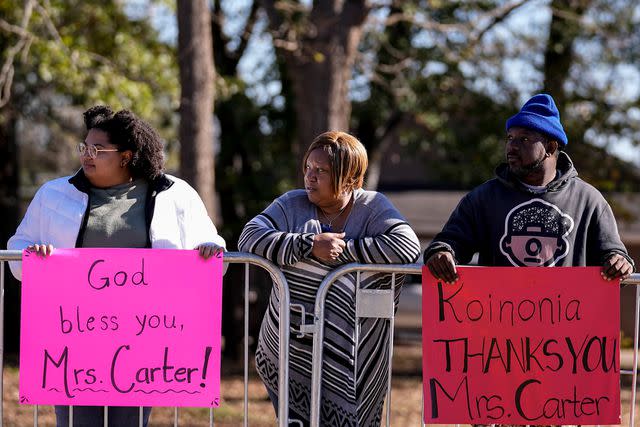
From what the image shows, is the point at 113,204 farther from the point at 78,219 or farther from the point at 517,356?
the point at 517,356

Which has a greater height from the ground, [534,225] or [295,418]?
[534,225]

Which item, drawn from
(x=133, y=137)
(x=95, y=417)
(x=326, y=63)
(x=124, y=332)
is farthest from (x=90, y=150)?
(x=326, y=63)

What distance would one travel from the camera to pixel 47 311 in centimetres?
446

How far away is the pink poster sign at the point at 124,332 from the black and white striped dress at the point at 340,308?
0.28m

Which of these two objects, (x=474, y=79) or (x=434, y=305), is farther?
(x=474, y=79)

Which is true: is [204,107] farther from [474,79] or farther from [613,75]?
[613,75]

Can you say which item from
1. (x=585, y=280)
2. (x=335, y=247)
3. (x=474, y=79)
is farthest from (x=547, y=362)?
(x=474, y=79)

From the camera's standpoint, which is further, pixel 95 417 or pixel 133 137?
pixel 95 417

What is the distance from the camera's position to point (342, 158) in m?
4.22

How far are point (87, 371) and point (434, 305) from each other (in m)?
1.58

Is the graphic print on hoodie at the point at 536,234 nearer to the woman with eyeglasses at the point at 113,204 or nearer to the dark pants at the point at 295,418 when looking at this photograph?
the dark pants at the point at 295,418

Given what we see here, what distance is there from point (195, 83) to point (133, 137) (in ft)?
15.4

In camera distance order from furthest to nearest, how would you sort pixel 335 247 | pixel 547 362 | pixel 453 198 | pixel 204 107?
pixel 453 198, pixel 204 107, pixel 547 362, pixel 335 247

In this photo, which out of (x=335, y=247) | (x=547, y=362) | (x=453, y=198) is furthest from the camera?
(x=453, y=198)
